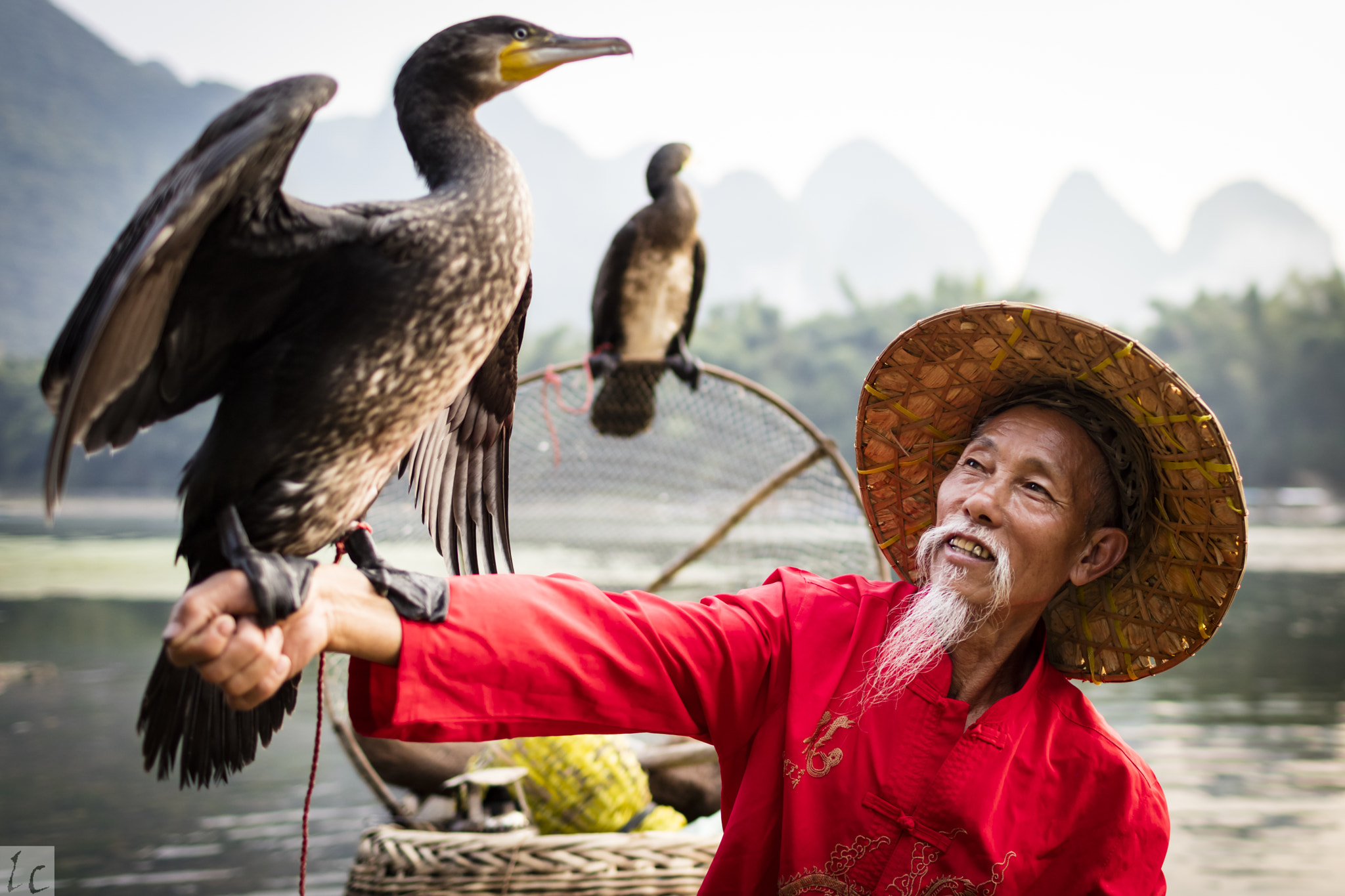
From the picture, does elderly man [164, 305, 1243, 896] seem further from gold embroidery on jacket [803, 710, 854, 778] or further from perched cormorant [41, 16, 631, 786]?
perched cormorant [41, 16, 631, 786]

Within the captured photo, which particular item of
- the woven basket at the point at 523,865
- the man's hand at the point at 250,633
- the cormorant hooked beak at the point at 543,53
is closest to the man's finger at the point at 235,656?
the man's hand at the point at 250,633

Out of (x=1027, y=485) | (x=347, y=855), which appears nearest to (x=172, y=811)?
(x=347, y=855)

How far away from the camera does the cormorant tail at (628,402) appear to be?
3.16 m

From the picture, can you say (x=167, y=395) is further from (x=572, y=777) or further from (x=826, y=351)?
(x=826, y=351)

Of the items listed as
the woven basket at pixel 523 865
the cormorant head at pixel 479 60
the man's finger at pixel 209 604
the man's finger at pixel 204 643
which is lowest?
the woven basket at pixel 523 865

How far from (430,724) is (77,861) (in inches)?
145

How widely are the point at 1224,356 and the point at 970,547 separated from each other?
33013 millimetres

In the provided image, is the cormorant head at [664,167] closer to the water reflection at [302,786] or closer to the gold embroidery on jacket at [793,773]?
the gold embroidery on jacket at [793,773]

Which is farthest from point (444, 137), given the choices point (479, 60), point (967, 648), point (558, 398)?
point (558, 398)

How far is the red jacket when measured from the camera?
1.18 m

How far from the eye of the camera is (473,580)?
1025 mm

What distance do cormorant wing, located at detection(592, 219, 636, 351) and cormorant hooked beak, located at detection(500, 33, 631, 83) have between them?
2446 millimetres

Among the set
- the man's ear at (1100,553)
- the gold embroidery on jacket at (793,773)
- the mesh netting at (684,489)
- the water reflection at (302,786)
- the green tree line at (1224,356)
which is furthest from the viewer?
the green tree line at (1224,356)

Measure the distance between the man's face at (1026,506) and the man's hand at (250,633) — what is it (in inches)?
37.2
